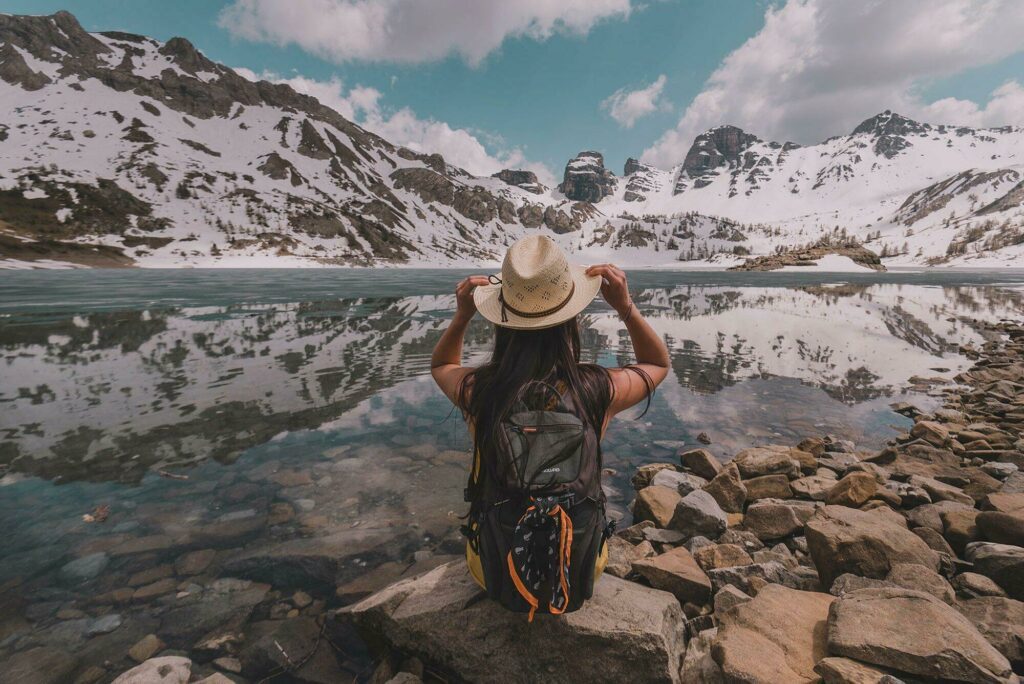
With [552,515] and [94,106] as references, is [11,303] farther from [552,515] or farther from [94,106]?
[94,106]

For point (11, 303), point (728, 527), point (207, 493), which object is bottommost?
point (11, 303)

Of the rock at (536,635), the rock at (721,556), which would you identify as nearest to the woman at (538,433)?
the rock at (536,635)

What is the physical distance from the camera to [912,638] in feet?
10.1

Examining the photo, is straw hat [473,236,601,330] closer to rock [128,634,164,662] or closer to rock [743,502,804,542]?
rock [128,634,164,662]

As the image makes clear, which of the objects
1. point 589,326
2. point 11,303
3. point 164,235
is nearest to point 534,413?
point 589,326

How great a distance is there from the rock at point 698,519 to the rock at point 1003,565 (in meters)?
2.39

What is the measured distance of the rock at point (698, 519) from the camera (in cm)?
611

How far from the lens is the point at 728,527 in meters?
6.29

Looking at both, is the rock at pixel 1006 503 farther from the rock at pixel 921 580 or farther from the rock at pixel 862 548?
the rock at pixel 921 580

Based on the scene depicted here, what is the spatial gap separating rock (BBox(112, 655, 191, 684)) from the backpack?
289cm

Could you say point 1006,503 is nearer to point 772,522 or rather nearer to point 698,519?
point 772,522

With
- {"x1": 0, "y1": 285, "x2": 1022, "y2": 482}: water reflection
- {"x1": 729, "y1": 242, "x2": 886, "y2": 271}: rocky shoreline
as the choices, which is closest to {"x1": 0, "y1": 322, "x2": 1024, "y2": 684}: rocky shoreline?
{"x1": 0, "y1": 285, "x2": 1022, "y2": 482}: water reflection

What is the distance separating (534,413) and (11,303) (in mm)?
44663

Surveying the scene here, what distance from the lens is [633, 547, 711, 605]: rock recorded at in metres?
4.77
